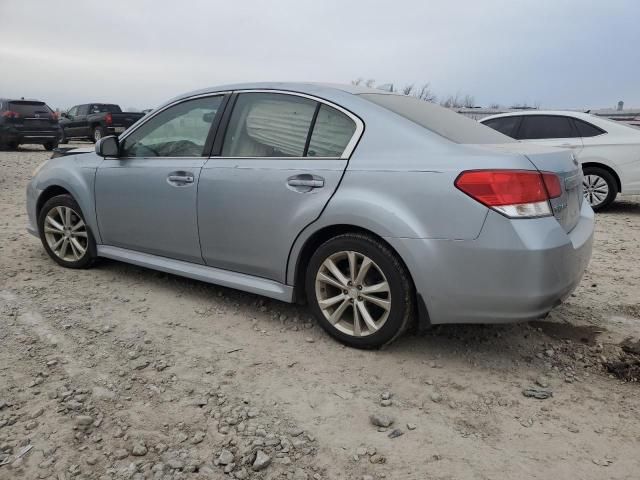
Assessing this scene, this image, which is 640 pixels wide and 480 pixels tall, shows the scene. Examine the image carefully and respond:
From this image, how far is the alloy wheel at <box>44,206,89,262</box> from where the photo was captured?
4551 mm

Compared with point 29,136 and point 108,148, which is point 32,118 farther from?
point 108,148

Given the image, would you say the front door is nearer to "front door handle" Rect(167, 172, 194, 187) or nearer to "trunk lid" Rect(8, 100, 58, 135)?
"front door handle" Rect(167, 172, 194, 187)

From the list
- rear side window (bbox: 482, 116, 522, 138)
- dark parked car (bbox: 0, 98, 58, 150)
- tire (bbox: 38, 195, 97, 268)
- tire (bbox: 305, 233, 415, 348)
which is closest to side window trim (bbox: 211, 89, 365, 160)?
tire (bbox: 305, 233, 415, 348)

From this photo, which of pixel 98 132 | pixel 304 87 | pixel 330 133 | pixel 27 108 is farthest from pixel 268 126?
pixel 98 132

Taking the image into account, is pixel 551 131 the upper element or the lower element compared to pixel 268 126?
lower

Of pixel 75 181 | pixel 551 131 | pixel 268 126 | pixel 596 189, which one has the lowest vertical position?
pixel 596 189

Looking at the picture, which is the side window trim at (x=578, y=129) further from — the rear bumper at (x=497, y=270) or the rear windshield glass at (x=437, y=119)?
the rear bumper at (x=497, y=270)

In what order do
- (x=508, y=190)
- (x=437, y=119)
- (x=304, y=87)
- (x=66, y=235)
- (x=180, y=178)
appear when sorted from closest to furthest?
(x=508, y=190) < (x=437, y=119) < (x=304, y=87) < (x=180, y=178) < (x=66, y=235)

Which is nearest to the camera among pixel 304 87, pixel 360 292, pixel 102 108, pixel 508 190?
pixel 508 190

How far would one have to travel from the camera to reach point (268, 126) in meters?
3.53

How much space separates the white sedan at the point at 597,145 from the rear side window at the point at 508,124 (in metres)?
0.13

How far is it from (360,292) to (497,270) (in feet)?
2.54

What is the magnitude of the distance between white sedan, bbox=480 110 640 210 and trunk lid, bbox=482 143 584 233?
4641mm

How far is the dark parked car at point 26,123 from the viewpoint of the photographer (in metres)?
15.9
